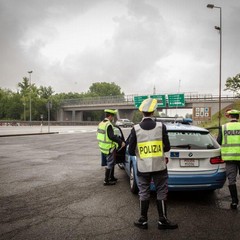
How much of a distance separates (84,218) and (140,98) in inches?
2023

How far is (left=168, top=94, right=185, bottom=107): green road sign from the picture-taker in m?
48.1

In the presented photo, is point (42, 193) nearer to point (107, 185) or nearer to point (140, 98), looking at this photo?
point (107, 185)

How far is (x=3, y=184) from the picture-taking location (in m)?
6.49

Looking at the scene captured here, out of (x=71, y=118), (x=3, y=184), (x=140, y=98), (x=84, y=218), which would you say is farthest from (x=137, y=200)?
(x=71, y=118)

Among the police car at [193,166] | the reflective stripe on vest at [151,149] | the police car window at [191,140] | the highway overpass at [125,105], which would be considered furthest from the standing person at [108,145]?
the highway overpass at [125,105]

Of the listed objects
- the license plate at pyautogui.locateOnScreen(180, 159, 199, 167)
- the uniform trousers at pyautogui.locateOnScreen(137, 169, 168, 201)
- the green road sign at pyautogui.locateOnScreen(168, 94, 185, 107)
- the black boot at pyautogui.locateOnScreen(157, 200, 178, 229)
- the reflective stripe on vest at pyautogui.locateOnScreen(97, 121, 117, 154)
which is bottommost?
the black boot at pyautogui.locateOnScreen(157, 200, 178, 229)

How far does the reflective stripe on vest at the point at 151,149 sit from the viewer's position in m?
3.95

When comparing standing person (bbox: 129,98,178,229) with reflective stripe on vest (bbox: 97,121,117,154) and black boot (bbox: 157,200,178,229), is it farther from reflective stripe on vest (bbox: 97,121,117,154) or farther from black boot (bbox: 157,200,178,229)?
reflective stripe on vest (bbox: 97,121,117,154)

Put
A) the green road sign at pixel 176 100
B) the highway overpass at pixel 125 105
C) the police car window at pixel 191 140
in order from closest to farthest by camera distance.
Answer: the police car window at pixel 191 140 < the highway overpass at pixel 125 105 < the green road sign at pixel 176 100

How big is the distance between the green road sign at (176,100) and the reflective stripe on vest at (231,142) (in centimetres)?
4395

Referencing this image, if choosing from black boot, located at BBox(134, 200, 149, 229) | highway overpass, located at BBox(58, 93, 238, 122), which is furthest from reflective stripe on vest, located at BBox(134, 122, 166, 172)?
highway overpass, located at BBox(58, 93, 238, 122)

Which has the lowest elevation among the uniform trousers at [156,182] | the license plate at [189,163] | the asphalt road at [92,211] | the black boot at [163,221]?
the asphalt road at [92,211]

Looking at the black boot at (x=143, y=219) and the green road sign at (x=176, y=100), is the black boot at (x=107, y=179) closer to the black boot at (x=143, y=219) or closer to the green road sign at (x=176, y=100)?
the black boot at (x=143, y=219)

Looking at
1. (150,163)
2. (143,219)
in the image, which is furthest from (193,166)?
(143,219)
